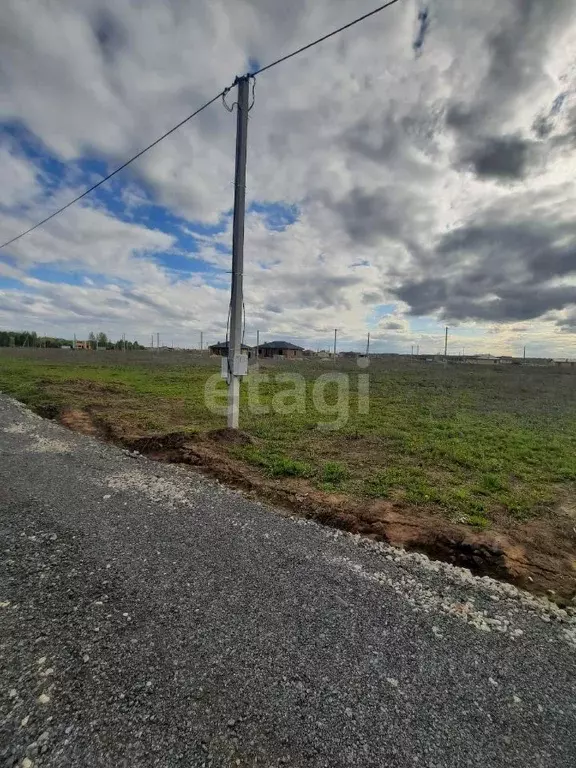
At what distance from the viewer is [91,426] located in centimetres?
810

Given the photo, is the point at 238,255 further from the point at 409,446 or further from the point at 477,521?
the point at 477,521

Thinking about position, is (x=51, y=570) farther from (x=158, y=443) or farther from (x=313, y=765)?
(x=158, y=443)

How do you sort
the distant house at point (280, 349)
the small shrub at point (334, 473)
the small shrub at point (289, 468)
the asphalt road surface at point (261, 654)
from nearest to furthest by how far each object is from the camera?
the asphalt road surface at point (261, 654) → the small shrub at point (334, 473) → the small shrub at point (289, 468) → the distant house at point (280, 349)

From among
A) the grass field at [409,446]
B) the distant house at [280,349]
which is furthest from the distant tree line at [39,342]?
the grass field at [409,446]

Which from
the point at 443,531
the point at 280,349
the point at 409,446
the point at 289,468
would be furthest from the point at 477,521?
the point at 280,349

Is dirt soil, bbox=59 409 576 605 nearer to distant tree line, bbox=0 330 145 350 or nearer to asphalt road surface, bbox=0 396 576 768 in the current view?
asphalt road surface, bbox=0 396 576 768

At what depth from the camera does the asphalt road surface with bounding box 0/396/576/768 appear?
5.39ft

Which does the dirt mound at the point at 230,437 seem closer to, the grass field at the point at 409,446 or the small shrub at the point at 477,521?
the grass field at the point at 409,446

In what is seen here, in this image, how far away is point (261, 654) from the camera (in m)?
2.10

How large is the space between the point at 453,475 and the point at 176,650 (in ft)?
15.8

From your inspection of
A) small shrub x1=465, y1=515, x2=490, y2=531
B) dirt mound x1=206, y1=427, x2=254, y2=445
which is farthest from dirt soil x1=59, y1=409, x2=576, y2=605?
dirt mound x1=206, y1=427, x2=254, y2=445

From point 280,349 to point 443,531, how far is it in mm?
69769

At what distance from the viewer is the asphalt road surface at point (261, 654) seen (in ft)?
5.39

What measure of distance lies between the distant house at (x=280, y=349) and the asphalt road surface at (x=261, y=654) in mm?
66879
